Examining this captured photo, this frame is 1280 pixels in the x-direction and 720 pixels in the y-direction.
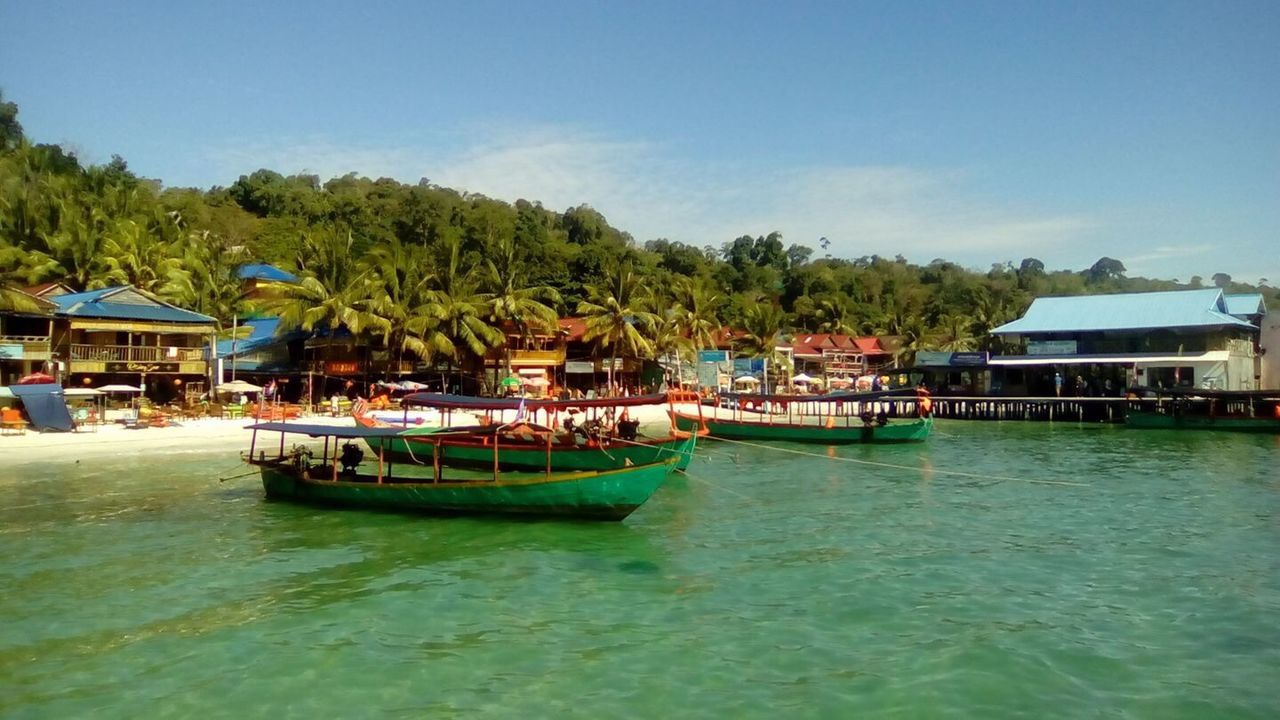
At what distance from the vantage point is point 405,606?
522 inches

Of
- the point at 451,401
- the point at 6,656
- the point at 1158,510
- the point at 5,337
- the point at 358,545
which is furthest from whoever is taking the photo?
the point at 5,337

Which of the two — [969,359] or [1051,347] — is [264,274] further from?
[1051,347]

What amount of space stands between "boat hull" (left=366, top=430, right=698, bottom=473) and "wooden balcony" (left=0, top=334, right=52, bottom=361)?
18282mm

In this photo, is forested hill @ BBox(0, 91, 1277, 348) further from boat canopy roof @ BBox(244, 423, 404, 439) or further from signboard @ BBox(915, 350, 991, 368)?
boat canopy roof @ BBox(244, 423, 404, 439)

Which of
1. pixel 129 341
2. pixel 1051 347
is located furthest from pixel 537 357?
pixel 1051 347

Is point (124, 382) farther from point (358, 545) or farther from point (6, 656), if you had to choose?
point (6, 656)

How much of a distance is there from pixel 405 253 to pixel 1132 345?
4081cm

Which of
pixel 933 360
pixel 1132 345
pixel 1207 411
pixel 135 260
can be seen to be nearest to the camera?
pixel 1207 411

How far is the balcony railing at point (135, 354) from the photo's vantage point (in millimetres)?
37625

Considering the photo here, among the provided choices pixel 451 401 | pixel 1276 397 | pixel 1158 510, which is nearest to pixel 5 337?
pixel 451 401

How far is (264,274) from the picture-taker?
54.2 m

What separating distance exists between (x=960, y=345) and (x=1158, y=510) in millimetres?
51429

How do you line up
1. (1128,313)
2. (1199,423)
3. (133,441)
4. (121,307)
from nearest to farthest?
(133,441) → (121,307) → (1199,423) → (1128,313)

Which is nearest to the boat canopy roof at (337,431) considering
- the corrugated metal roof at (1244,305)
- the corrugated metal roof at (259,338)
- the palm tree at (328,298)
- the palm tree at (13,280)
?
the palm tree at (13,280)
